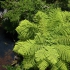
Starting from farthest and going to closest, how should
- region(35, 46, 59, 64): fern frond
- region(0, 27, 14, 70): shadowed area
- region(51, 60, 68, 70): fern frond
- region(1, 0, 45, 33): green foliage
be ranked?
region(0, 27, 14, 70): shadowed area < region(1, 0, 45, 33): green foliage < region(51, 60, 68, 70): fern frond < region(35, 46, 59, 64): fern frond

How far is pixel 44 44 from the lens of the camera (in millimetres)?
6344

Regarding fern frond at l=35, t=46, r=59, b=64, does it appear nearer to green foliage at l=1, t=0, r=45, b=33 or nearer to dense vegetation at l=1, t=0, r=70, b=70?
dense vegetation at l=1, t=0, r=70, b=70

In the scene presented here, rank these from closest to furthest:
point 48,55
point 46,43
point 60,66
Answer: point 48,55
point 60,66
point 46,43

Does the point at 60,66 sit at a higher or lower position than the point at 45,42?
lower

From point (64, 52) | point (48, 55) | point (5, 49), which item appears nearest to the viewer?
point (48, 55)

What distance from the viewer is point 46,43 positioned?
6.39 metres

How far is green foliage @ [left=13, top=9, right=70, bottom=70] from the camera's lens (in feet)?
19.6

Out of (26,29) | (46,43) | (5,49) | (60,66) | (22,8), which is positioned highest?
(22,8)

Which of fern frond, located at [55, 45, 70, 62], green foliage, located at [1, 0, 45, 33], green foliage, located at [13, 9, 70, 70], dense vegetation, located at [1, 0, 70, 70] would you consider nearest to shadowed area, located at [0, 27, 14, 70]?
green foliage, located at [1, 0, 45, 33]

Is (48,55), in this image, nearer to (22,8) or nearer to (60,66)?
(60,66)

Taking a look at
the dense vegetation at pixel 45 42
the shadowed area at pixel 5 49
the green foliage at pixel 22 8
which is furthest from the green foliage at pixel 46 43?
the shadowed area at pixel 5 49

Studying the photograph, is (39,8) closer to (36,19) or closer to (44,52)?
(36,19)

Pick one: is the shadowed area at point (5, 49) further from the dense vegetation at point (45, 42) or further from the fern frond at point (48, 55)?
the fern frond at point (48, 55)

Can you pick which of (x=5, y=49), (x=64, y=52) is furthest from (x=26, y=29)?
(x=5, y=49)
